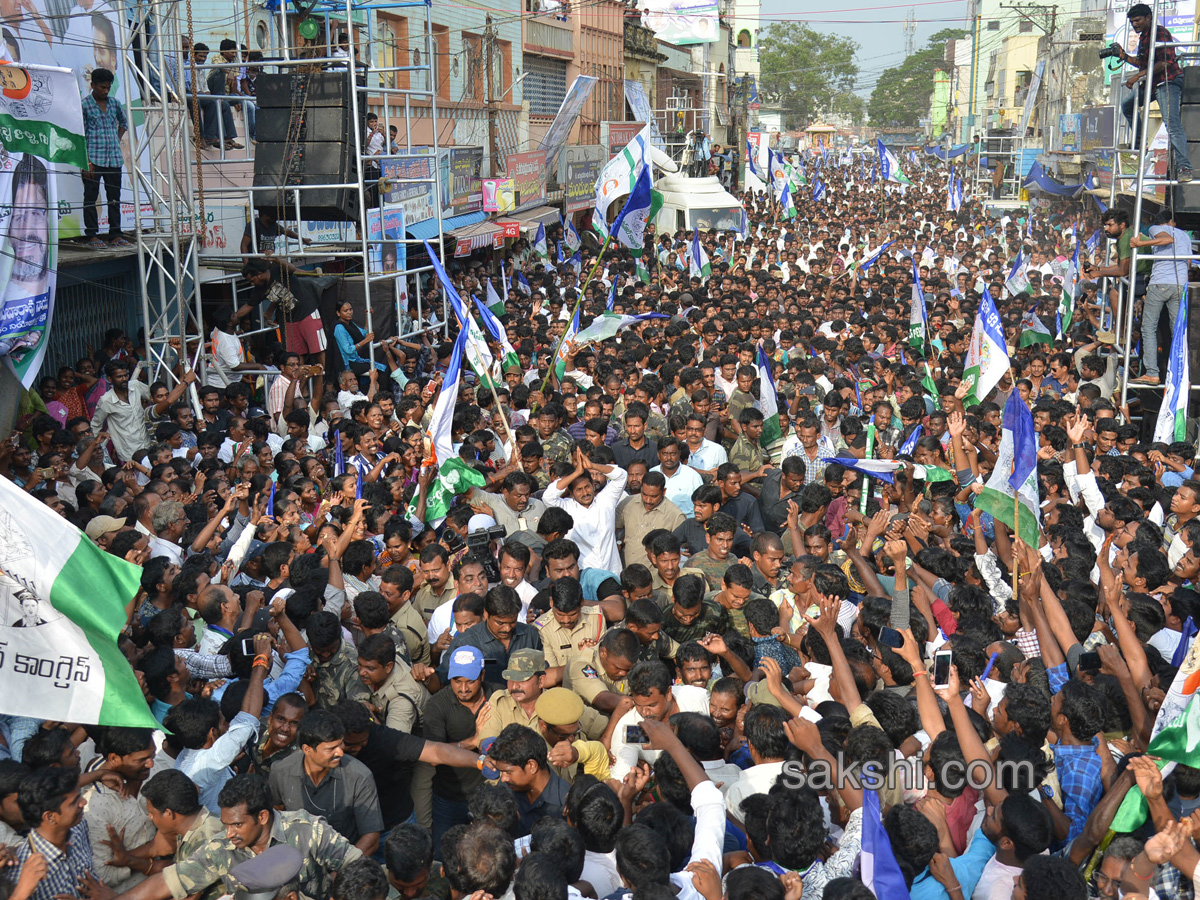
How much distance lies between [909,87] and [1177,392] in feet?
378

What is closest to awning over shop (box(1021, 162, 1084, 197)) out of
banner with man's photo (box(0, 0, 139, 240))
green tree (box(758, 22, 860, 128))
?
banner with man's photo (box(0, 0, 139, 240))

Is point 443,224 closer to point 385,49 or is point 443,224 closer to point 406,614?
point 385,49

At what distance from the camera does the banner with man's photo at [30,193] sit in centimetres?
830

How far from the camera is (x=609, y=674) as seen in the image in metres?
5.04

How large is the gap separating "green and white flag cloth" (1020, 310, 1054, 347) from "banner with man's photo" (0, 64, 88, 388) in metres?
9.80

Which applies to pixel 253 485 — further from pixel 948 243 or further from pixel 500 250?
pixel 948 243

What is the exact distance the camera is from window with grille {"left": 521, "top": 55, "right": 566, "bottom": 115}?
31109mm

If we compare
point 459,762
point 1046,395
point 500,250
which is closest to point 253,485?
point 459,762

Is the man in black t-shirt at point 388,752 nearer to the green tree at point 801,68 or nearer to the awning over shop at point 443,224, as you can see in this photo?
the awning over shop at point 443,224

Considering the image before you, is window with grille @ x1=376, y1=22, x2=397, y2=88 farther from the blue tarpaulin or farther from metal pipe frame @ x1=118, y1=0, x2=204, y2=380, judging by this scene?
the blue tarpaulin

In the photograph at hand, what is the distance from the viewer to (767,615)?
5.31 metres

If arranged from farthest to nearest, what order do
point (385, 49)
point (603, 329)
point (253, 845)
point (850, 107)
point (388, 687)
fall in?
point (850, 107) → point (385, 49) → point (603, 329) → point (388, 687) → point (253, 845)

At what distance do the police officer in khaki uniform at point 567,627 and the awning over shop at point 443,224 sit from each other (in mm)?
9400

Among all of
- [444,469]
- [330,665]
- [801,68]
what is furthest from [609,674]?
[801,68]
